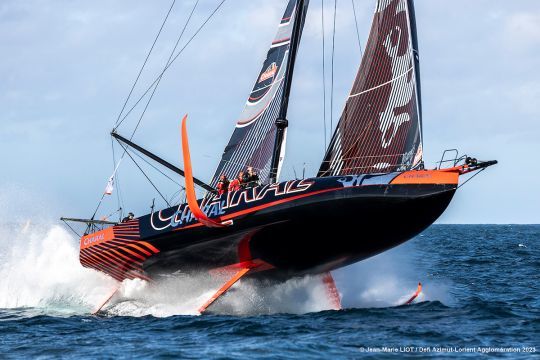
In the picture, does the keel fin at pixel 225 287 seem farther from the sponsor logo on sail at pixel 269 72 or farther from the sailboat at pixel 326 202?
the sponsor logo on sail at pixel 269 72

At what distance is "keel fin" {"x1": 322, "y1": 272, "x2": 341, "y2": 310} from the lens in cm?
1688

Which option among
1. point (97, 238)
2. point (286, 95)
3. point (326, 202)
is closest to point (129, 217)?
point (97, 238)

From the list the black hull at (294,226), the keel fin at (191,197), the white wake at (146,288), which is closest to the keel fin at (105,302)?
the white wake at (146,288)

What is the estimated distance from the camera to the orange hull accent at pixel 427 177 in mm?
14461

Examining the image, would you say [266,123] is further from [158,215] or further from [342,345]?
[342,345]

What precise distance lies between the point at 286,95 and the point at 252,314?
5269mm

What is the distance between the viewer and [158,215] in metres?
17.2

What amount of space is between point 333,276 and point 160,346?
6.87m

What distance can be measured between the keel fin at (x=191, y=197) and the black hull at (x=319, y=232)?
0.81 ft

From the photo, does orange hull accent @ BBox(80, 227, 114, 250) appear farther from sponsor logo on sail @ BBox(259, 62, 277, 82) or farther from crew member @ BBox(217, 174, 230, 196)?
sponsor logo on sail @ BBox(259, 62, 277, 82)

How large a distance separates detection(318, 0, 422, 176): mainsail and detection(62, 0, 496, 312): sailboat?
2 cm

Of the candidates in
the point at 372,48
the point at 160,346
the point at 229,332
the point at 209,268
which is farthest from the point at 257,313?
the point at 372,48

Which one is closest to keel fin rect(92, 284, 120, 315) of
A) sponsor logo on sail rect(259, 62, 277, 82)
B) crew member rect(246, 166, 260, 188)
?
crew member rect(246, 166, 260, 188)

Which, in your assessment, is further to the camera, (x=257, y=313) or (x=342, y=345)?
(x=257, y=313)
